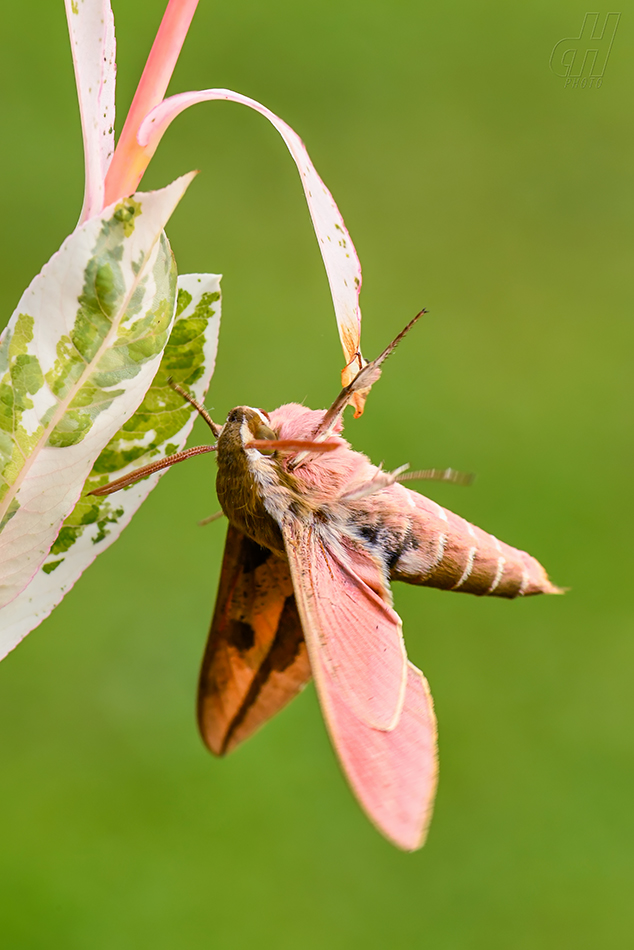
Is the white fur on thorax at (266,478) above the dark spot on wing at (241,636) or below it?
above

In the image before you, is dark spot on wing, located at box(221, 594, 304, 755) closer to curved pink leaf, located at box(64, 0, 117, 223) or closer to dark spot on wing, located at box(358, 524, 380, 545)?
dark spot on wing, located at box(358, 524, 380, 545)

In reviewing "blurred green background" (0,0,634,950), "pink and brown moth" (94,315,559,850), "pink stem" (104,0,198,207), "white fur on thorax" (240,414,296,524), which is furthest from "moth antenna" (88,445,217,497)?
"blurred green background" (0,0,634,950)

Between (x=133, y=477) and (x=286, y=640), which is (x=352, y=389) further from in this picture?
(x=286, y=640)

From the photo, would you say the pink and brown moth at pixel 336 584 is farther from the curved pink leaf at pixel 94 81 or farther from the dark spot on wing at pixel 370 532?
the curved pink leaf at pixel 94 81

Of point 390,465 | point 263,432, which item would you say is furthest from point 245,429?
point 390,465

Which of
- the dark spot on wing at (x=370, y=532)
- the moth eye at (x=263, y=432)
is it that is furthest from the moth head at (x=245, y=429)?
the dark spot on wing at (x=370, y=532)

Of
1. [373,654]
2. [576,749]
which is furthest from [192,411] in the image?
[576,749]
